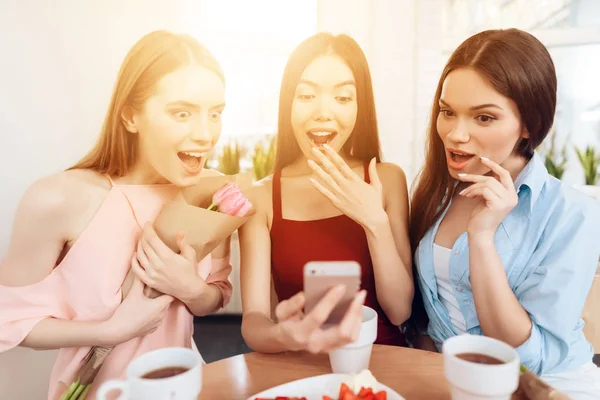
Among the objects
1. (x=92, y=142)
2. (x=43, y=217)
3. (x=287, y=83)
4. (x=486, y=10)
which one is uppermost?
(x=486, y=10)

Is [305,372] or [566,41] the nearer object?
[305,372]

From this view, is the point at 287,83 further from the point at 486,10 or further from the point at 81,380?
the point at 486,10

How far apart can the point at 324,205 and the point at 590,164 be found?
4.73 ft

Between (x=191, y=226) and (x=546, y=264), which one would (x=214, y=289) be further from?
(x=546, y=264)

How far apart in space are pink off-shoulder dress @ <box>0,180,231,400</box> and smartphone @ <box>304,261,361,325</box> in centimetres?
36

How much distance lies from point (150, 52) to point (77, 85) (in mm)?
183

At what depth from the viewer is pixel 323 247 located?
1057mm

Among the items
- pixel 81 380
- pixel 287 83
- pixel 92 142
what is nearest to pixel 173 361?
pixel 81 380

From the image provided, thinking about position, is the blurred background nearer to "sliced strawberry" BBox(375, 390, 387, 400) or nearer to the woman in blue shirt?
the woman in blue shirt

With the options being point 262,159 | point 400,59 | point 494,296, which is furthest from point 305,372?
point 400,59

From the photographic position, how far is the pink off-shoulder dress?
2.65 feet

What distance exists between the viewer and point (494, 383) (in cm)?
53

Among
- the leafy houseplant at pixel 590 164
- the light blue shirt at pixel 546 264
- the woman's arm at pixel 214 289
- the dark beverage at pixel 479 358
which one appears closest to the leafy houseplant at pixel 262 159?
the woman's arm at pixel 214 289

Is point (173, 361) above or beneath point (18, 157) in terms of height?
beneath
